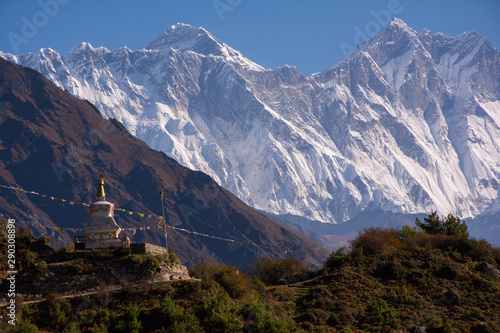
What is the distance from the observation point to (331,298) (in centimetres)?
6303

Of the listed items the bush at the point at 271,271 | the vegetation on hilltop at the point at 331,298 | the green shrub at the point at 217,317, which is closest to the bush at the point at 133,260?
the vegetation on hilltop at the point at 331,298

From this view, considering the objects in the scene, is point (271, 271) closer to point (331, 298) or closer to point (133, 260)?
point (331, 298)

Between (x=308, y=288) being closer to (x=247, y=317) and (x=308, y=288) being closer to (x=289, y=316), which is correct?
(x=289, y=316)

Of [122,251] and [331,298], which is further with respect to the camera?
[331,298]

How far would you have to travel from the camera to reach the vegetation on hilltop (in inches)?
1879

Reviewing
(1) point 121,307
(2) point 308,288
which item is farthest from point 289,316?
(1) point 121,307

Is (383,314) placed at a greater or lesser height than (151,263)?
lesser

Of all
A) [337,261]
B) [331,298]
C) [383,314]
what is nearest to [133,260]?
[331,298]

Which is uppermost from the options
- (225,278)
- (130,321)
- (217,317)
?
(225,278)

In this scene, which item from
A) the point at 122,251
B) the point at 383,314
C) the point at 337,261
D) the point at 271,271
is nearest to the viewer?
the point at 122,251

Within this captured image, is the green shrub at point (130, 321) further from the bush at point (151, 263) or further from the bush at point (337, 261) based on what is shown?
the bush at point (337, 261)

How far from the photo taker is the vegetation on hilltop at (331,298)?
47719 mm

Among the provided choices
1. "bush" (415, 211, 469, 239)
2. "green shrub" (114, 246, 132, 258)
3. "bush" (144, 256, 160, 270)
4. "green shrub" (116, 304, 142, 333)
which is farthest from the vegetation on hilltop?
"bush" (415, 211, 469, 239)

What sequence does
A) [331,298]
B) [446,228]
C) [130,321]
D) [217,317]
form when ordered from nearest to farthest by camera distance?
[130,321]
[217,317]
[331,298]
[446,228]
